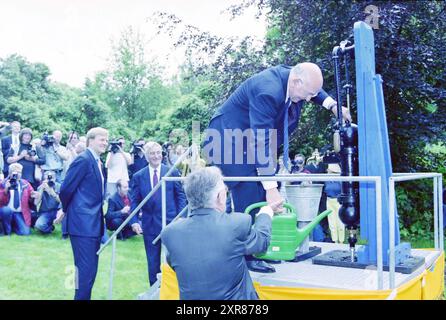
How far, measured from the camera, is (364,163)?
138 inches

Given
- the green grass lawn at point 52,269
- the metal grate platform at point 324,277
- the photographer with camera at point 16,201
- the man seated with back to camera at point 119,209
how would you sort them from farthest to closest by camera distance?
the photographer with camera at point 16,201
the man seated with back to camera at point 119,209
the green grass lawn at point 52,269
the metal grate platform at point 324,277

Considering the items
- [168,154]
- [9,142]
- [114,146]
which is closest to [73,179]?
[114,146]

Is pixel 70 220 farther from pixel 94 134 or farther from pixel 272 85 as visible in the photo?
pixel 272 85

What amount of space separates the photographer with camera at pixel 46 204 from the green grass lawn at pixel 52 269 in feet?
0.67

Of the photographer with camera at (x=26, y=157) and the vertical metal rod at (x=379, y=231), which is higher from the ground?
the photographer with camera at (x=26, y=157)

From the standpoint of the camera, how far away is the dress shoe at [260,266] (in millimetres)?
3340

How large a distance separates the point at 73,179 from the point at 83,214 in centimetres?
33

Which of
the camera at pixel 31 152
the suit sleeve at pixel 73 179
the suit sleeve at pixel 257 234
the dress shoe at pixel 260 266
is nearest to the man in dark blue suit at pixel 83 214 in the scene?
the suit sleeve at pixel 73 179

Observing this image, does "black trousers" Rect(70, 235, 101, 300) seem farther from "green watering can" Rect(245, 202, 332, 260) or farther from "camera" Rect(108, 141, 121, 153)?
"camera" Rect(108, 141, 121, 153)

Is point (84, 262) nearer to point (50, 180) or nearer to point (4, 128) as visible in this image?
point (50, 180)

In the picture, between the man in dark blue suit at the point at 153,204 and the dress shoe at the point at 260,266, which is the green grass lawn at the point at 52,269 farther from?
the dress shoe at the point at 260,266

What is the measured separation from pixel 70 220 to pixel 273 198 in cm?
206

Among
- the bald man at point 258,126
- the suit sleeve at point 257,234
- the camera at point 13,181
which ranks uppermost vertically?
the bald man at point 258,126

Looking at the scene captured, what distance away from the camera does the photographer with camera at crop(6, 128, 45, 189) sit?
28.7ft
